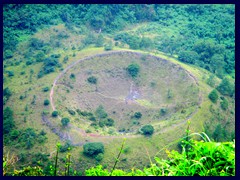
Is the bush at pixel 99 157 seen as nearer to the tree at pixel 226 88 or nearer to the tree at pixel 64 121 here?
the tree at pixel 64 121

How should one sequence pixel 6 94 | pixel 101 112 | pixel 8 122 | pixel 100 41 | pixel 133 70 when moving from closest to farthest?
pixel 8 122
pixel 6 94
pixel 101 112
pixel 133 70
pixel 100 41

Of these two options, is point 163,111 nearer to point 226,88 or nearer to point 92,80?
point 226,88

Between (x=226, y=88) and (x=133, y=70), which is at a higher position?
(x=133, y=70)

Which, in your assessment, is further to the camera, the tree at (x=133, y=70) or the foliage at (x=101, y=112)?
the tree at (x=133, y=70)

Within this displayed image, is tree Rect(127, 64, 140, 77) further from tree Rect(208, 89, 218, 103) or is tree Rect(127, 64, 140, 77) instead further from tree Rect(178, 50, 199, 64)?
tree Rect(208, 89, 218, 103)

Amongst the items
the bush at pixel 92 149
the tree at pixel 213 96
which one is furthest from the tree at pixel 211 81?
the bush at pixel 92 149

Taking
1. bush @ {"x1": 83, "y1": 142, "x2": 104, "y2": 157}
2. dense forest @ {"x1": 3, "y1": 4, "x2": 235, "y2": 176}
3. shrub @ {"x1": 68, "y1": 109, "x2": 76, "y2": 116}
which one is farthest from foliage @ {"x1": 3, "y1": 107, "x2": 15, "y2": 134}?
bush @ {"x1": 83, "y1": 142, "x2": 104, "y2": 157}

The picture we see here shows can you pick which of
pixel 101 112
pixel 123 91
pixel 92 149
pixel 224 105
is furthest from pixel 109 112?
pixel 224 105
